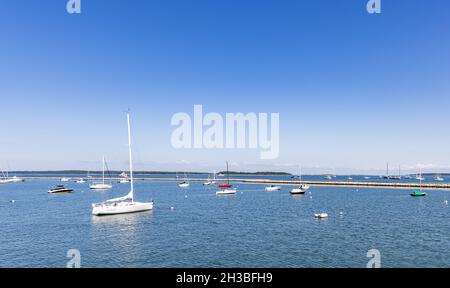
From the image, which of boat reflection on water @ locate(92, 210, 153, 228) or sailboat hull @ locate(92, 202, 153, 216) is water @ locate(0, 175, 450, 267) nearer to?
boat reflection on water @ locate(92, 210, 153, 228)

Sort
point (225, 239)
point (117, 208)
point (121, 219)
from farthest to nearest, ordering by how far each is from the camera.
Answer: point (117, 208) → point (121, 219) → point (225, 239)

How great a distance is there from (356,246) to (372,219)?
2280cm

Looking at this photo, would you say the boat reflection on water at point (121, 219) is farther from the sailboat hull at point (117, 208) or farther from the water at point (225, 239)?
the sailboat hull at point (117, 208)

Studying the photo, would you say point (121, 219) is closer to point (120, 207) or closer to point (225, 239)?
point (120, 207)

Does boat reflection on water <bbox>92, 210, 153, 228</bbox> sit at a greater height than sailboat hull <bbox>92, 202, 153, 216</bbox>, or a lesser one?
lesser

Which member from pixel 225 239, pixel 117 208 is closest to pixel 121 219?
pixel 117 208

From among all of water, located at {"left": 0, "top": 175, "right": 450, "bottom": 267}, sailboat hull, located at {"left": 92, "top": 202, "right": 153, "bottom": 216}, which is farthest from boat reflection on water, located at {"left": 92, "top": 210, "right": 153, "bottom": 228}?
sailboat hull, located at {"left": 92, "top": 202, "right": 153, "bottom": 216}

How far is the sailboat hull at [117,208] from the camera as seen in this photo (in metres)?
56.3

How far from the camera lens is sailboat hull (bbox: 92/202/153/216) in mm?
56312

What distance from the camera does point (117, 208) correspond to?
58094 millimetres

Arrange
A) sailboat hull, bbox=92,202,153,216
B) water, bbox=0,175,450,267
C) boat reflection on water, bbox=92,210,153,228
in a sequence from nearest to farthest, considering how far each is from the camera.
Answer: water, bbox=0,175,450,267 < boat reflection on water, bbox=92,210,153,228 < sailboat hull, bbox=92,202,153,216

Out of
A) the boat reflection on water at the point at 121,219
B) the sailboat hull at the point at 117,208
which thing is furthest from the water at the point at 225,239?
the sailboat hull at the point at 117,208

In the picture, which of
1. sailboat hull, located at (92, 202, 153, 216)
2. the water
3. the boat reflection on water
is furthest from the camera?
sailboat hull, located at (92, 202, 153, 216)
